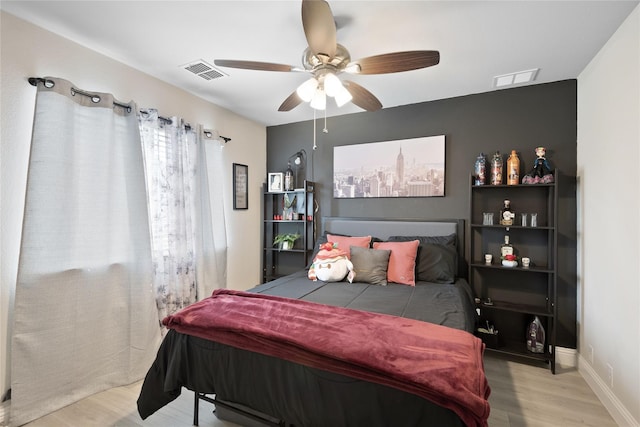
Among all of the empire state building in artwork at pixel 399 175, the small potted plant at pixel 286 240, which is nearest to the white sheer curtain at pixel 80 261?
the small potted plant at pixel 286 240

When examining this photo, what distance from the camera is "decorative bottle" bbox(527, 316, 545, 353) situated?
101 inches

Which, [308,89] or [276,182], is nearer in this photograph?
[308,89]

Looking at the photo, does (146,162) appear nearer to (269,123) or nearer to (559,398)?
(269,123)

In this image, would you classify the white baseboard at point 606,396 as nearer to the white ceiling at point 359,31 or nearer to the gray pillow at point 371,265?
the gray pillow at point 371,265

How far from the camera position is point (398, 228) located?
3.19 meters

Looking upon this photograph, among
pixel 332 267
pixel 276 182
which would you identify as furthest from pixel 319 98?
pixel 276 182

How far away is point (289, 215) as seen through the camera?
12.6 ft

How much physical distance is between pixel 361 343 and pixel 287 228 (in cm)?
279

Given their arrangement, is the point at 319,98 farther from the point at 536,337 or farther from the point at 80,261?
the point at 536,337

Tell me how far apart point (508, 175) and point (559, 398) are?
1834 mm

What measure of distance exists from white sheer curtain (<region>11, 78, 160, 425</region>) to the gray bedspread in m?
1.09

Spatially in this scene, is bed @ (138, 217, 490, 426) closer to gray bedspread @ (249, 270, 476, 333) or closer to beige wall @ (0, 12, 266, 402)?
gray bedspread @ (249, 270, 476, 333)

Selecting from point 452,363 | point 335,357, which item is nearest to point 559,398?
point 452,363

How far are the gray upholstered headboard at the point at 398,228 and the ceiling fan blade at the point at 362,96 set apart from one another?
1427 millimetres
